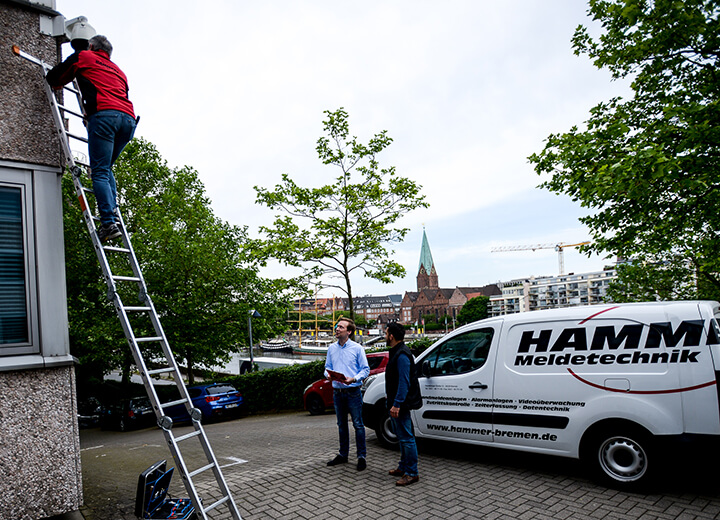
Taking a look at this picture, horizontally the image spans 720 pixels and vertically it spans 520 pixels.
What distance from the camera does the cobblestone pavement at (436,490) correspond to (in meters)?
4.35

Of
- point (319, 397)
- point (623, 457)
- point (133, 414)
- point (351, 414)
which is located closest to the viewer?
point (623, 457)

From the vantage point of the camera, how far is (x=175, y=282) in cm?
1880

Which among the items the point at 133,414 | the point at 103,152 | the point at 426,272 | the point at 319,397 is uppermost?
the point at 426,272

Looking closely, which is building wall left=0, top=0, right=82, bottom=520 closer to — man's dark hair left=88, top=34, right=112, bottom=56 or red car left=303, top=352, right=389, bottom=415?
man's dark hair left=88, top=34, right=112, bottom=56

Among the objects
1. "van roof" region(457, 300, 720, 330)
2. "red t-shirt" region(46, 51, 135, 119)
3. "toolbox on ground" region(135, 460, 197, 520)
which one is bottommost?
"toolbox on ground" region(135, 460, 197, 520)

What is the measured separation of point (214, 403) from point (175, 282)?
17.5ft

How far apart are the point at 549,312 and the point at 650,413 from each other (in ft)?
5.01

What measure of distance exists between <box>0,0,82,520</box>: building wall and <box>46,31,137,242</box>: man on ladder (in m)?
0.28

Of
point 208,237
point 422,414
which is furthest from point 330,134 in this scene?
point 422,414

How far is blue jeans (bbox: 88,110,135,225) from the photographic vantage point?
12.9 feet

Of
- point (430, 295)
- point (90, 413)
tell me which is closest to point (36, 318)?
point (90, 413)

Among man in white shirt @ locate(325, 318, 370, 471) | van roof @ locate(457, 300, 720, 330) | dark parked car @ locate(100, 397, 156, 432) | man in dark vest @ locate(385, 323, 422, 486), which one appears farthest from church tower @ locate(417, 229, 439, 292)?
man in dark vest @ locate(385, 323, 422, 486)

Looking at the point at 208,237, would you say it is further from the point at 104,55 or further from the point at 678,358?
the point at 678,358

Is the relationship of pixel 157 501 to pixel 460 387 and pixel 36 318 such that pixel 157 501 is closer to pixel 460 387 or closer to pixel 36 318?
pixel 36 318
